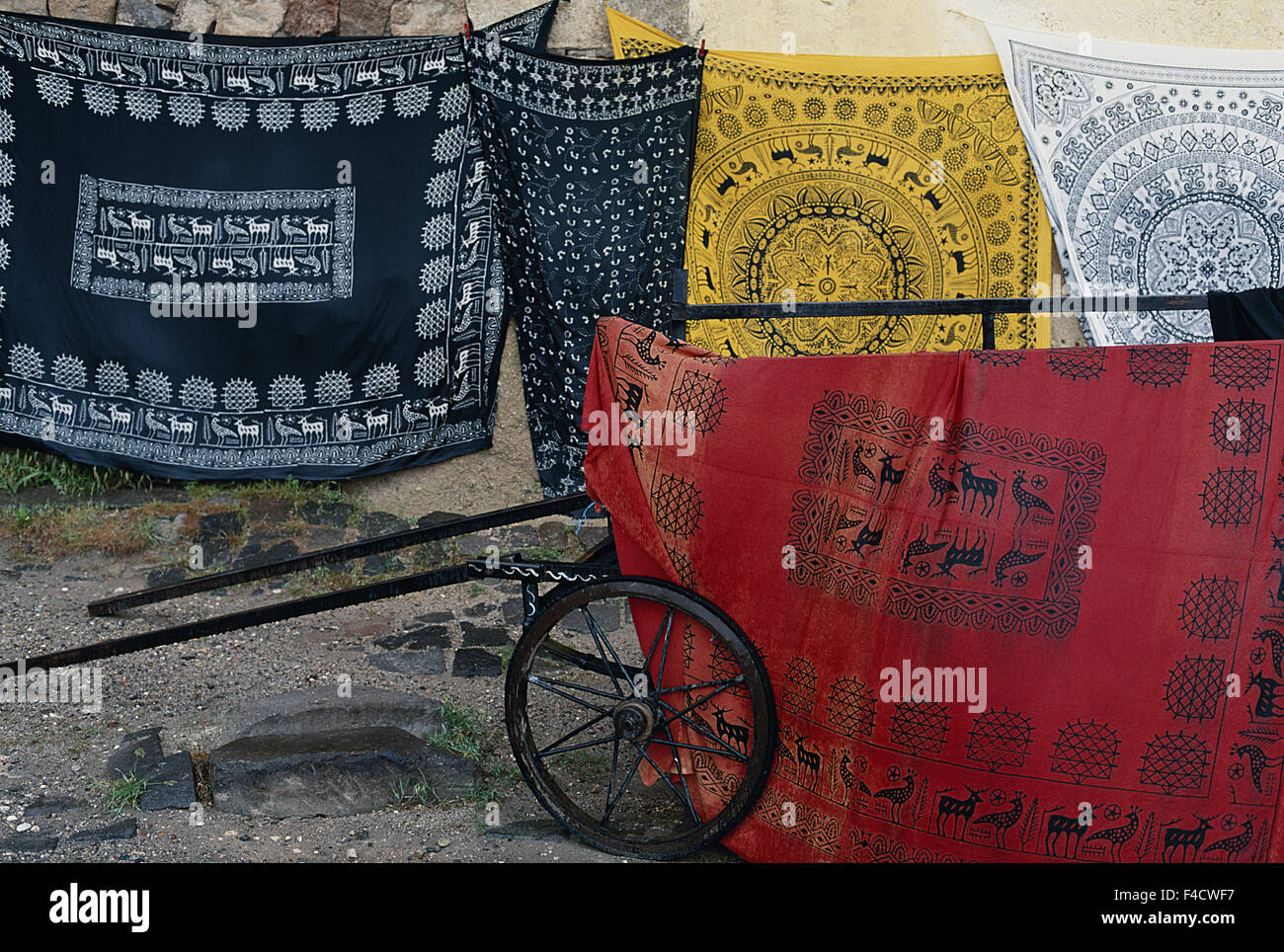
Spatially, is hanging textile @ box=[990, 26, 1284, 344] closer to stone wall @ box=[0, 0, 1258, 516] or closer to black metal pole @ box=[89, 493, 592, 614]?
stone wall @ box=[0, 0, 1258, 516]

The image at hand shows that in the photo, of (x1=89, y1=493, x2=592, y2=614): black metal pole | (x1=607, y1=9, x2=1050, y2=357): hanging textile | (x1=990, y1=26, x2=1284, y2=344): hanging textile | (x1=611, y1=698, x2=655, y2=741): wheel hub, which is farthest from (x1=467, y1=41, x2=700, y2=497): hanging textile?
(x1=611, y1=698, x2=655, y2=741): wheel hub

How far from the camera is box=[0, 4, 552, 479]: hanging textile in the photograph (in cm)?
466

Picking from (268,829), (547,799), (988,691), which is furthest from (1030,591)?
(268,829)

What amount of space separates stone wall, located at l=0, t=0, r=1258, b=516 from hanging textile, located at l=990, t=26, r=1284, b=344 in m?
0.14

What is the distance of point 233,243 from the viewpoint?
15.7 feet

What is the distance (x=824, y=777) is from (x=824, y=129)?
337 cm

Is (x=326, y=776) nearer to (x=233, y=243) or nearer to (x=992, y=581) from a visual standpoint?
(x=992, y=581)

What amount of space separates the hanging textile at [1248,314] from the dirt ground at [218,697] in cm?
183

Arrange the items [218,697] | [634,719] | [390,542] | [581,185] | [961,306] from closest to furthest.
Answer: [634,719] < [961,306] < [390,542] < [218,697] < [581,185]

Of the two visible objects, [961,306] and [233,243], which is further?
[233,243]

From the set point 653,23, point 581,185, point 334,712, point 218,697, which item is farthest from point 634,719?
point 653,23

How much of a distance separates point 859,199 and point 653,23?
121 centimetres

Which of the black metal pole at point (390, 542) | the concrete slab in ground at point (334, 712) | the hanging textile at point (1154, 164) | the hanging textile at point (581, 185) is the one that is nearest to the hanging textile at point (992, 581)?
the black metal pole at point (390, 542)

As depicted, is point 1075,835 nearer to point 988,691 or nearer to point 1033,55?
point 988,691
